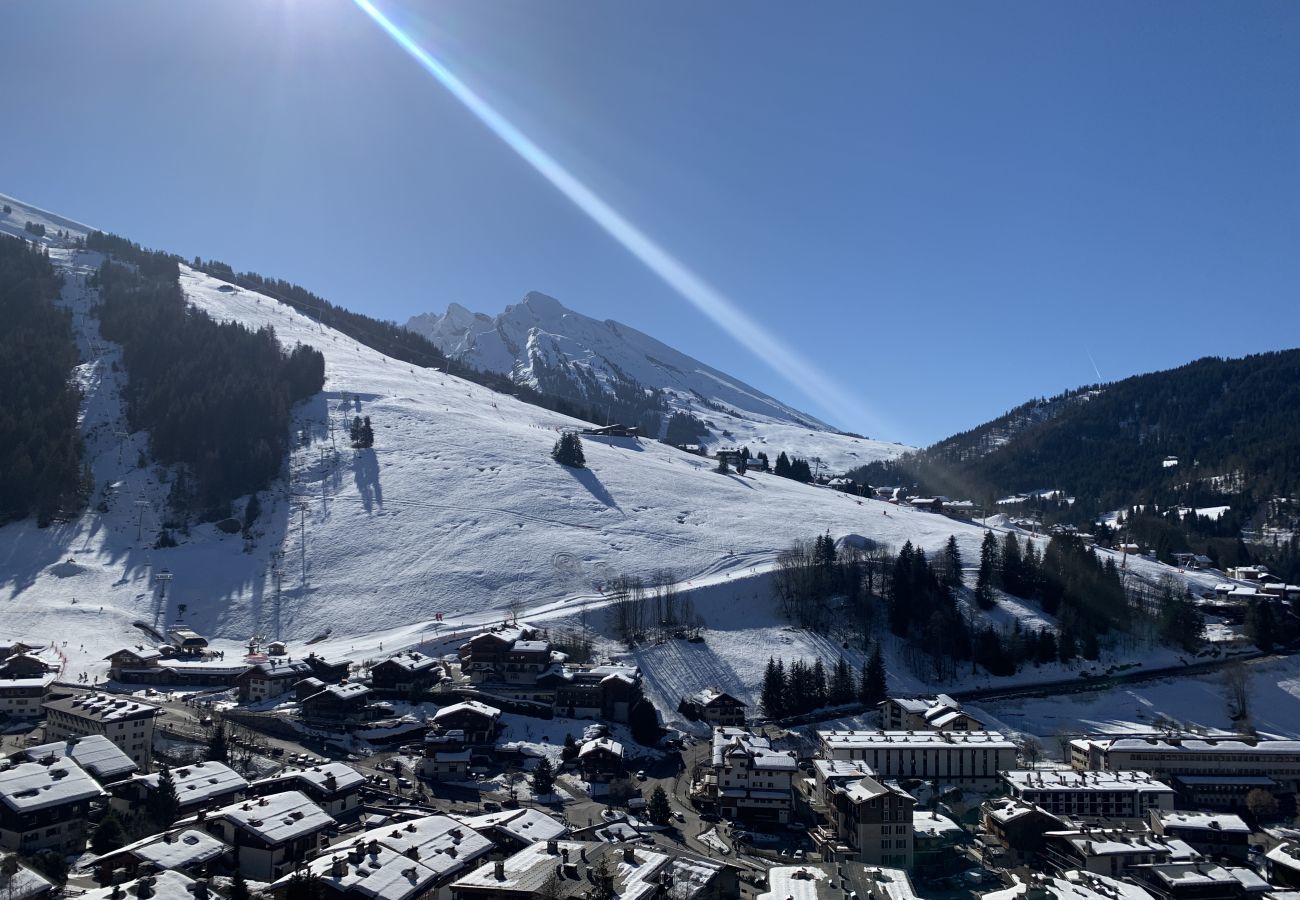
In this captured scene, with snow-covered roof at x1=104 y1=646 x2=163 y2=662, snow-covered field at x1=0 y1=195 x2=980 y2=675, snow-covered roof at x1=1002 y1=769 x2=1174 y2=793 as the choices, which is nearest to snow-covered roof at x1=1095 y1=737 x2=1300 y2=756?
snow-covered roof at x1=1002 y1=769 x2=1174 y2=793

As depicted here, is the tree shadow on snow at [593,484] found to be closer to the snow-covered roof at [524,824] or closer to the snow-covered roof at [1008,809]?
the snow-covered roof at [1008,809]

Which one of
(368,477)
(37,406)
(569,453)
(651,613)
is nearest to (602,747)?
(651,613)

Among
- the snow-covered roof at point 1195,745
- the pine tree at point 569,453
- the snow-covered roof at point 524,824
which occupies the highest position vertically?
the pine tree at point 569,453

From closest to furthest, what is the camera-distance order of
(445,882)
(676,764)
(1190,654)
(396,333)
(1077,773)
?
(445,882) → (1077,773) → (676,764) → (1190,654) → (396,333)

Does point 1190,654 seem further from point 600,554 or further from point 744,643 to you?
point 600,554

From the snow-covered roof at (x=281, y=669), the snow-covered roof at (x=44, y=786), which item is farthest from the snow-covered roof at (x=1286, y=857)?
the snow-covered roof at (x=281, y=669)

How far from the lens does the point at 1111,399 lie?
627 ft

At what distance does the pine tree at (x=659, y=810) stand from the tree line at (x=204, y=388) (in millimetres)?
56399

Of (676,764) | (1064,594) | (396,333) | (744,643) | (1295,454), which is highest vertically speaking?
(396,333)

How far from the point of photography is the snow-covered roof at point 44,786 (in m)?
29.6

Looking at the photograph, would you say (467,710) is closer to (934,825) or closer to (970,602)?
(934,825)

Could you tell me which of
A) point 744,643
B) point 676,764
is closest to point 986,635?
point 744,643

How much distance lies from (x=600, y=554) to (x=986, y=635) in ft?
96.4

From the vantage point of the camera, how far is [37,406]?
85688 mm
